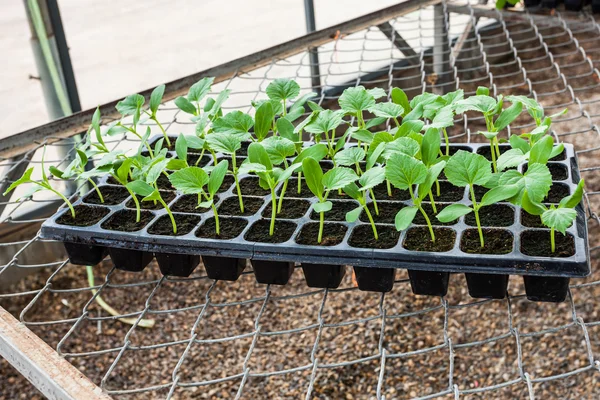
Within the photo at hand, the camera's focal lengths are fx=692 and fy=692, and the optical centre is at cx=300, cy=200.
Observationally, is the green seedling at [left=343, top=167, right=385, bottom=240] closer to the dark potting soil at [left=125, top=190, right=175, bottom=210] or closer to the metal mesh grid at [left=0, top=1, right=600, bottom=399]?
the dark potting soil at [left=125, top=190, right=175, bottom=210]

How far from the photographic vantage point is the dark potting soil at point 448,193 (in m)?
0.91

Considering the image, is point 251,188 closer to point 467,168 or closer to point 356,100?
point 356,100

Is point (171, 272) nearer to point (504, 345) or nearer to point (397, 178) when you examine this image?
point (397, 178)

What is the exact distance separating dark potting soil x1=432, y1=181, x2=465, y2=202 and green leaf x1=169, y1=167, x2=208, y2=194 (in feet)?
0.98

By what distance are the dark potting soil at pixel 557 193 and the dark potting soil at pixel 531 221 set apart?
0.16ft

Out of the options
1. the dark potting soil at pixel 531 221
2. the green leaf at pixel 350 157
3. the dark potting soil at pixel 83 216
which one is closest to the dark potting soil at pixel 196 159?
the dark potting soil at pixel 83 216

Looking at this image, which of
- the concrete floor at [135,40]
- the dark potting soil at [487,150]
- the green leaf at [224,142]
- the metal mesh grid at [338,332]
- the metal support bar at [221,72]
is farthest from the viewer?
the concrete floor at [135,40]

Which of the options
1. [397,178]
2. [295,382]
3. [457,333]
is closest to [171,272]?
[397,178]

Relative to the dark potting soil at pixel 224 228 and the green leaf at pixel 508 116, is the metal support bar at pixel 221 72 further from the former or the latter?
the green leaf at pixel 508 116

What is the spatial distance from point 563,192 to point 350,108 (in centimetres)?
31

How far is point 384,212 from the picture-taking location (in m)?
0.88

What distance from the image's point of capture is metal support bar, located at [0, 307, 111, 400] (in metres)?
0.69

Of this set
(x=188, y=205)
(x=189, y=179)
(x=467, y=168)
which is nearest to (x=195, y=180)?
(x=189, y=179)

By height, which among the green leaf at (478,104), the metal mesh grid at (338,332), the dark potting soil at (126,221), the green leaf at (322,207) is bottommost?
the metal mesh grid at (338,332)
